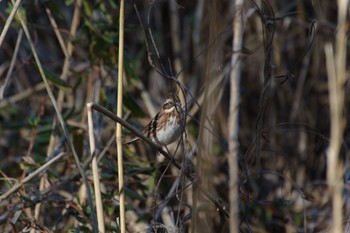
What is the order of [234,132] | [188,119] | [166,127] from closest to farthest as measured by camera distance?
1. [234,132]
2. [166,127]
3. [188,119]

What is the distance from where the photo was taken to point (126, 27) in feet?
11.8

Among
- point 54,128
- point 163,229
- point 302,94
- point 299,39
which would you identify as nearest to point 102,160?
point 54,128

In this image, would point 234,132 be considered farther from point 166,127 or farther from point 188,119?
point 188,119

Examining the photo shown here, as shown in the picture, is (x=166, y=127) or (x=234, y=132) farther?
(x=166, y=127)

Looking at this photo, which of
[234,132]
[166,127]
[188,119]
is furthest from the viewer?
[188,119]

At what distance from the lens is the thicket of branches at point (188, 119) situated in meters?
2.38

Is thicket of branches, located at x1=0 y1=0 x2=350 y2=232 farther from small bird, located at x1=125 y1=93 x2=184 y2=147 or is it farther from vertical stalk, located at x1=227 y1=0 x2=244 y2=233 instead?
small bird, located at x1=125 y1=93 x2=184 y2=147

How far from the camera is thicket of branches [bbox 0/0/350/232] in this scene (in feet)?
7.81

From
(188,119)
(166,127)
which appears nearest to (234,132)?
(166,127)

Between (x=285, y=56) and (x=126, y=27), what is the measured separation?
1.72m

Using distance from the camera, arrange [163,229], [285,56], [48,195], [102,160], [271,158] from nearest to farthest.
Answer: [163,229] < [48,195] < [102,160] < [271,158] < [285,56]

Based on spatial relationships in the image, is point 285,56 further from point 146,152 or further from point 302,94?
point 146,152

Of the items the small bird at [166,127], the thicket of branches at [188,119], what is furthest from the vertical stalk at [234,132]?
the small bird at [166,127]

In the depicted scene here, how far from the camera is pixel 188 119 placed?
380 cm
